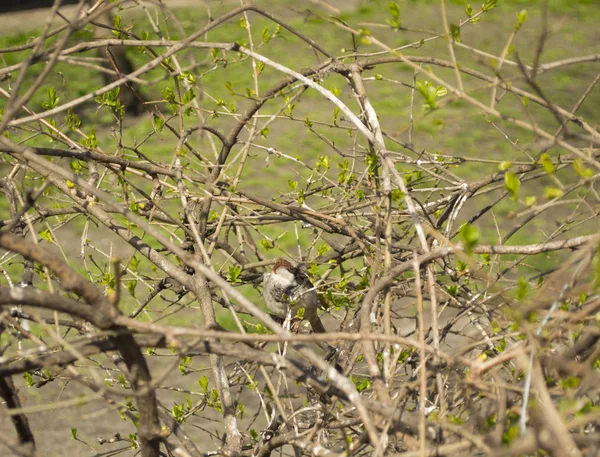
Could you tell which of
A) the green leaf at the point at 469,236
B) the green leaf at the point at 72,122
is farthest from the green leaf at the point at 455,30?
the green leaf at the point at 72,122

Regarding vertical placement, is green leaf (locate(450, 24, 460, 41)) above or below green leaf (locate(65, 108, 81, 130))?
above

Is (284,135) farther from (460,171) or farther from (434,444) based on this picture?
(434,444)

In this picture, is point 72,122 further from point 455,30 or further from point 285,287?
point 455,30

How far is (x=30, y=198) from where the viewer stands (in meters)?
1.47

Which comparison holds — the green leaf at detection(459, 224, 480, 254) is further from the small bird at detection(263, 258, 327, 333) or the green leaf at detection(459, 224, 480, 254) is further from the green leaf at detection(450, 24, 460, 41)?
the small bird at detection(263, 258, 327, 333)

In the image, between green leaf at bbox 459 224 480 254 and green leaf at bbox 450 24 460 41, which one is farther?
green leaf at bbox 450 24 460 41

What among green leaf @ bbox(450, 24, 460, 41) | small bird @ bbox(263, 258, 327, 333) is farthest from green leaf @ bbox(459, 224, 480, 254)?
small bird @ bbox(263, 258, 327, 333)

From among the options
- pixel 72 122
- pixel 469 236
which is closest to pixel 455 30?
pixel 469 236

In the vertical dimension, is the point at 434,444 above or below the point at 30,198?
below

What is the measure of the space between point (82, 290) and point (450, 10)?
39.6 ft

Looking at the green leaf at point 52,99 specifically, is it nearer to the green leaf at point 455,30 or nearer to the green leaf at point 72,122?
the green leaf at point 72,122

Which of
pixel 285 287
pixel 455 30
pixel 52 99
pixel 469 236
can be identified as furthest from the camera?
pixel 285 287

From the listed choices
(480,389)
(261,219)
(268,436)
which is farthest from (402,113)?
(480,389)

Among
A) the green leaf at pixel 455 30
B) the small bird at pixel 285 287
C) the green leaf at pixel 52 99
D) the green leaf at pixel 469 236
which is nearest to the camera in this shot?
the green leaf at pixel 469 236
